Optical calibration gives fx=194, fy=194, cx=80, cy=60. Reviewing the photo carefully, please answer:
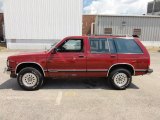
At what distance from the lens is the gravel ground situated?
4.52m

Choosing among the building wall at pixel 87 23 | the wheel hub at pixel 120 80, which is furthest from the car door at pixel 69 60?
the building wall at pixel 87 23

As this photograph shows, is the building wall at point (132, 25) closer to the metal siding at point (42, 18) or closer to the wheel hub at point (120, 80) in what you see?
the metal siding at point (42, 18)

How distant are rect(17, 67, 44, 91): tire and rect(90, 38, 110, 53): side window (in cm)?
196

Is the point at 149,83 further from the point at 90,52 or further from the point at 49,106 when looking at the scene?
the point at 49,106

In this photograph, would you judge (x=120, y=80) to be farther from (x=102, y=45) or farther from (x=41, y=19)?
(x=41, y=19)

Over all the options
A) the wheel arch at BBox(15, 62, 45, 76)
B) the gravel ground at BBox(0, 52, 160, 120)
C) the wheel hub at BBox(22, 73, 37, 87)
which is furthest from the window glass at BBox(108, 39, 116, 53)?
the wheel hub at BBox(22, 73, 37, 87)

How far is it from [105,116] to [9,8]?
1833cm

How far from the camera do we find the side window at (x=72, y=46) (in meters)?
6.33

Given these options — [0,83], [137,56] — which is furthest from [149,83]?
[0,83]

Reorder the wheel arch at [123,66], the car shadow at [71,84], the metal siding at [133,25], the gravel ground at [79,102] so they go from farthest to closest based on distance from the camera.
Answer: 1. the metal siding at [133,25]
2. the car shadow at [71,84]
3. the wheel arch at [123,66]
4. the gravel ground at [79,102]

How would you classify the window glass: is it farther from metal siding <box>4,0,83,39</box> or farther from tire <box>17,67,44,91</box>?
metal siding <box>4,0,83,39</box>

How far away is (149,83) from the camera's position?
743 cm

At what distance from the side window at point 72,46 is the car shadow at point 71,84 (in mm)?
1363

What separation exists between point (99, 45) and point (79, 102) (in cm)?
208
